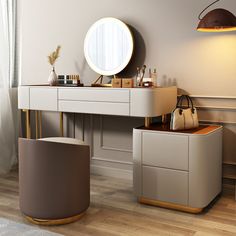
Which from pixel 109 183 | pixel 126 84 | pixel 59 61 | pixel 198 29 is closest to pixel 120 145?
pixel 109 183

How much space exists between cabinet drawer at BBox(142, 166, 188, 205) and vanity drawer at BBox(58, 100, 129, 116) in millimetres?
466

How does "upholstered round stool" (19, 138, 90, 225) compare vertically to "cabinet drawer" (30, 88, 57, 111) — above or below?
below

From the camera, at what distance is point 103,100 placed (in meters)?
3.17

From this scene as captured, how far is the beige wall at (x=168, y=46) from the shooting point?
126 inches

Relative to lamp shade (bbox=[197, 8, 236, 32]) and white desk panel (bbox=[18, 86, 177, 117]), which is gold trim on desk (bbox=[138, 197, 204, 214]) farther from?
A: lamp shade (bbox=[197, 8, 236, 32])

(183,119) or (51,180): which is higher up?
(183,119)

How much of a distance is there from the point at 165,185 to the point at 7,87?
1905 millimetres

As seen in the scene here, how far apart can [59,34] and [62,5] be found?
26cm

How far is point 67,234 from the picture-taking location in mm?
2469

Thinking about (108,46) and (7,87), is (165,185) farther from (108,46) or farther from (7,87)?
(7,87)

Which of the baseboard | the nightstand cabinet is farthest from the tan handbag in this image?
the baseboard

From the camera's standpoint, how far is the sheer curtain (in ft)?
12.9

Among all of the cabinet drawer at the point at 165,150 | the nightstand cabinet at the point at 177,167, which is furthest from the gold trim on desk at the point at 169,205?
the cabinet drawer at the point at 165,150

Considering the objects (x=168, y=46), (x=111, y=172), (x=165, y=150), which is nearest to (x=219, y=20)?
(x=168, y=46)
